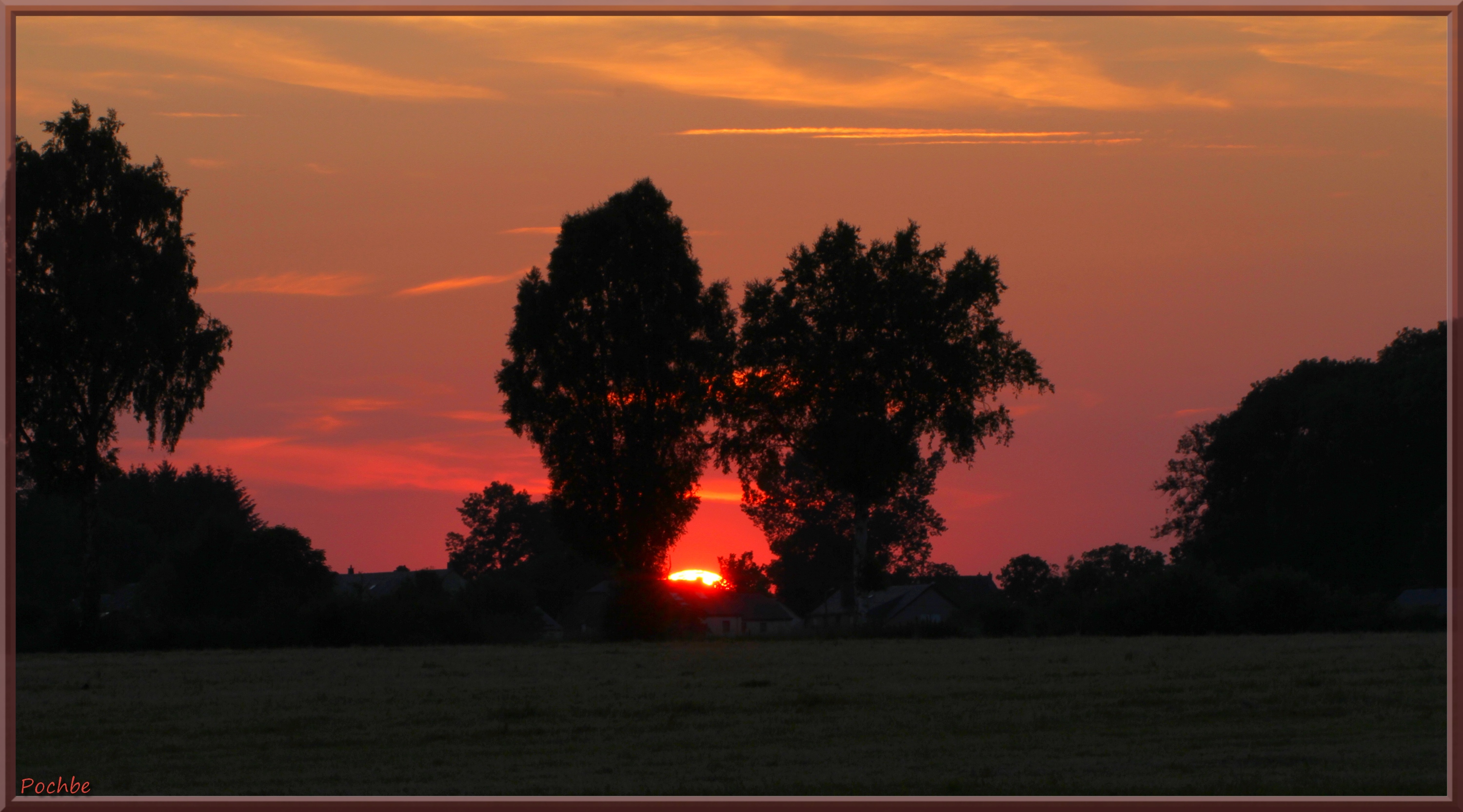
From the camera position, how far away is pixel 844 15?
1081 centimetres

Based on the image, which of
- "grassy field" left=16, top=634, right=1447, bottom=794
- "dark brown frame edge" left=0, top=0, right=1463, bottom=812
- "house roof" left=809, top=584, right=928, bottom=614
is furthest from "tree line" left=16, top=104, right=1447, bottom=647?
"dark brown frame edge" left=0, top=0, right=1463, bottom=812

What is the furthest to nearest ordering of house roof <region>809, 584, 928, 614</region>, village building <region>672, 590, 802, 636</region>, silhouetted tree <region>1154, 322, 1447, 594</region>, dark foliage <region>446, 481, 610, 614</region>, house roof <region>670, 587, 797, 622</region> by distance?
dark foliage <region>446, 481, 610, 614</region> → house roof <region>670, 587, 797, 622</region> → village building <region>672, 590, 802, 636</region> → house roof <region>809, 584, 928, 614</region> → silhouetted tree <region>1154, 322, 1447, 594</region>

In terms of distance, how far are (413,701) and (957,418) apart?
26.9 meters

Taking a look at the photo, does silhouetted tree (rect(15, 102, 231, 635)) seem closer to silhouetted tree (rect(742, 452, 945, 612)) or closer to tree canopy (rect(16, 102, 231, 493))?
tree canopy (rect(16, 102, 231, 493))

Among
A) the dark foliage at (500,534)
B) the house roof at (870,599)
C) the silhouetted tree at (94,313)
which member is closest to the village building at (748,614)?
the house roof at (870,599)

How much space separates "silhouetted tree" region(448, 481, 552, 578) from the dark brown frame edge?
118 metres

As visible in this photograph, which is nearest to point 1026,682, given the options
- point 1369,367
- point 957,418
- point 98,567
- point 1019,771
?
point 1019,771

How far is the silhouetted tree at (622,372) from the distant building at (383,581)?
6906mm

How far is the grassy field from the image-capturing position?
1338 centimetres

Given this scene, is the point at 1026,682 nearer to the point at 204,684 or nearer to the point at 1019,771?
the point at 1019,771

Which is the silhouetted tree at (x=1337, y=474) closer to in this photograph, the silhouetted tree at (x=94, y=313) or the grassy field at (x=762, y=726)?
the grassy field at (x=762, y=726)

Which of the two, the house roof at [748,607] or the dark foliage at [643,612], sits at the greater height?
the dark foliage at [643,612]

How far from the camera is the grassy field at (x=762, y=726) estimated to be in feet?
43.9

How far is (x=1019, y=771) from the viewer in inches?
538
